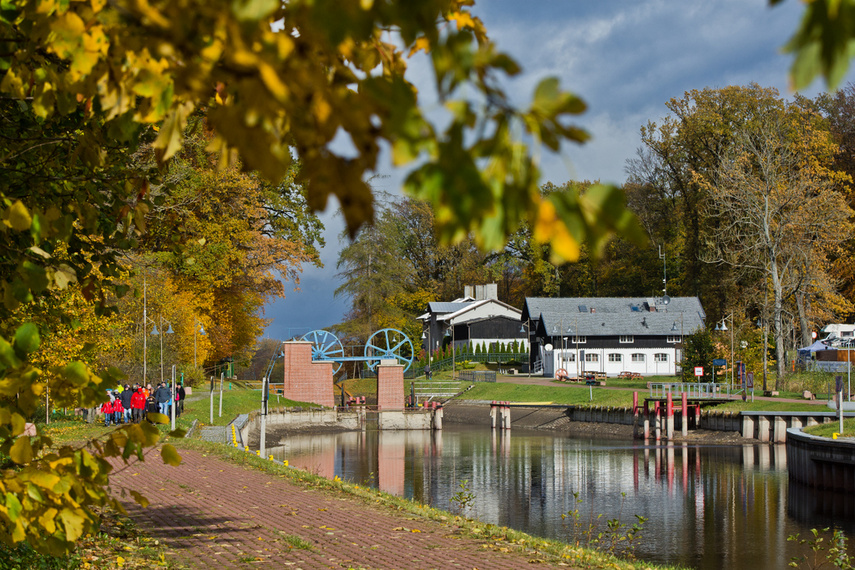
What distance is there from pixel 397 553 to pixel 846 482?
55.2ft

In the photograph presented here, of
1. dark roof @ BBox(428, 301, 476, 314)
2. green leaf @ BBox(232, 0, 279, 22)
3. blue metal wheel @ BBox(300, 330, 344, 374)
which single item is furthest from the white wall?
green leaf @ BBox(232, 0, 279, 22)

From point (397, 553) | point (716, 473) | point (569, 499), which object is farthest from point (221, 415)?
point (397, 553)

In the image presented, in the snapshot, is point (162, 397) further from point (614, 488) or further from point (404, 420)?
point (404, 420)

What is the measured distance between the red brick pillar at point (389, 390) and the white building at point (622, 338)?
1847 centimetres

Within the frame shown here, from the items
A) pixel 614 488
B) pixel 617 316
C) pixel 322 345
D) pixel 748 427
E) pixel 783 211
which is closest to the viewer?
pixel 614 488

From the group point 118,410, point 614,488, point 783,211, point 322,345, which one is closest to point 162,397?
point 118,410

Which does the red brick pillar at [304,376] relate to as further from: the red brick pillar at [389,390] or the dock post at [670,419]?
the dock post at [670,419]

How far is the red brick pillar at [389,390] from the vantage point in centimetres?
4691

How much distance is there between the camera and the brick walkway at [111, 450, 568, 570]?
9.10 metres

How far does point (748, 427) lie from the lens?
3419 centimetres

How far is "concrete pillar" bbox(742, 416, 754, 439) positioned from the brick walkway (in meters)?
24.4

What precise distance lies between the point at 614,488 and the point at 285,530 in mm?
14370

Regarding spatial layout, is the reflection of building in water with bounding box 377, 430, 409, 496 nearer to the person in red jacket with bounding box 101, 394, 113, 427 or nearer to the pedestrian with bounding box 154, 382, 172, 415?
the pedestrian with bounding box 154, 382, 172, 415

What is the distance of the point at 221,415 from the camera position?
31062mm
